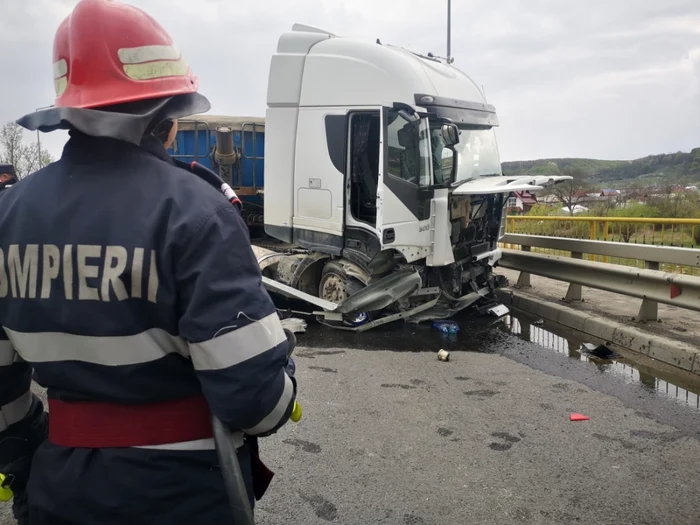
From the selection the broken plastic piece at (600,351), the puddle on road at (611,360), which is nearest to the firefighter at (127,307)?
the puddle on road at (611,360)

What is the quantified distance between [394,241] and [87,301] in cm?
554

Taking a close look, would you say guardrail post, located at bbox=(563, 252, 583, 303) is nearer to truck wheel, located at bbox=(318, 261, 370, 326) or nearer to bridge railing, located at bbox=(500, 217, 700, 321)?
bridge railing, located at bbox=(500, 217, 700, 321)

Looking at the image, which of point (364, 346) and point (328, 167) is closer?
point (364, 346)

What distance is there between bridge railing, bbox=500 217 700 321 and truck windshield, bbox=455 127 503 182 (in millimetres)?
1389

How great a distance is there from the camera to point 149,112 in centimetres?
144

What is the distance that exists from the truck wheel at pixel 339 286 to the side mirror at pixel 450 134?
6.35ft

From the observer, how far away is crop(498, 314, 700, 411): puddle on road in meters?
4.82

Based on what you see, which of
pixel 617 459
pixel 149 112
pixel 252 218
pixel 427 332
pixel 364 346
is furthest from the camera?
pixel 252 218

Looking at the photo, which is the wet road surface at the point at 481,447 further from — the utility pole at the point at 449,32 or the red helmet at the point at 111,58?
the utility pole at the point at 449,32

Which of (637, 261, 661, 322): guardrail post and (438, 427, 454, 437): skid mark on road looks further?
(637, 261, 661, 322): guardrail post

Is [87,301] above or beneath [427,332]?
above

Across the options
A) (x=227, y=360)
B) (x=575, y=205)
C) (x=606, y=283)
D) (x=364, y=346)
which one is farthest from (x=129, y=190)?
(x=575, y=205)

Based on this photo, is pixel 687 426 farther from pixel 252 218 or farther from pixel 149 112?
pixel 252 218

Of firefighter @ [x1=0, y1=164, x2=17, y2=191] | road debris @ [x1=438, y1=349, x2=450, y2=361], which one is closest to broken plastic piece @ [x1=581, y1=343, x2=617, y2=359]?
road debris @ [x1=438, y1=349, x2=450, y2=361]
